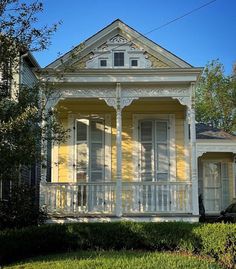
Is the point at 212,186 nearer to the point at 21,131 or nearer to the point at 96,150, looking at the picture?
the point at 96,150

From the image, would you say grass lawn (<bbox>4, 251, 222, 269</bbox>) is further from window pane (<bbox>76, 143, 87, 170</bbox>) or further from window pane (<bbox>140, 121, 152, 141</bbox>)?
window pane (<bbox>140, 121, 152, 141</bbox>)

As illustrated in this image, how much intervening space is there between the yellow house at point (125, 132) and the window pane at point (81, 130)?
34 mm

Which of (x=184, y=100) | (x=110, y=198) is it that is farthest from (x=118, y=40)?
(x=110, y=198)

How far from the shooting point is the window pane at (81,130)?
1555cm

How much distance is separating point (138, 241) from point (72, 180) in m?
4.71

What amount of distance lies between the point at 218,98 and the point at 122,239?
27020mm

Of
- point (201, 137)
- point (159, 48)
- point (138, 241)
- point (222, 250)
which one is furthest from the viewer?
point (201, 137)

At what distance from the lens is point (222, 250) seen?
9711 millimetres

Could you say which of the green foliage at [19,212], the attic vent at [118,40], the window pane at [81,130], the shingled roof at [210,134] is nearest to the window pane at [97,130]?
the window pane at [81,130]

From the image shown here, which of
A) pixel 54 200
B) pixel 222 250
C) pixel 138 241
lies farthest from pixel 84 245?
pixel 222 250

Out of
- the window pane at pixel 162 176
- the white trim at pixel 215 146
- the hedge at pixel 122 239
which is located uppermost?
the white trim at pixel 215 146

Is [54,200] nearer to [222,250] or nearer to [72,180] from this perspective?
[72,180]

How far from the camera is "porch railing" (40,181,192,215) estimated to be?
44.5ft

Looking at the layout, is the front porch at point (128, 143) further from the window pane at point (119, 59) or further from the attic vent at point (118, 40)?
the attic vent at point (118, 40)
